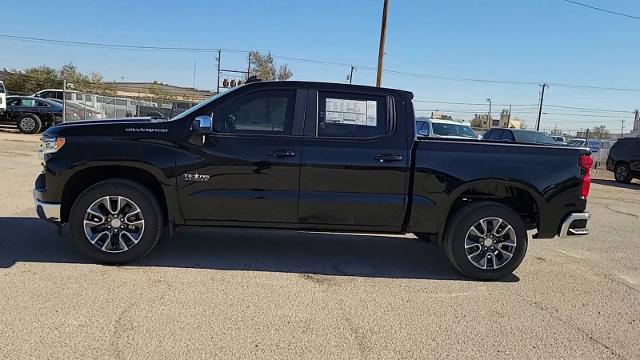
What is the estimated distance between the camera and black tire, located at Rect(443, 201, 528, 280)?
5.32 meters

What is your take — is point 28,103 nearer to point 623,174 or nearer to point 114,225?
point 114,225

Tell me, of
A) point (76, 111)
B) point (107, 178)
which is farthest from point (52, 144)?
point (76, 111)

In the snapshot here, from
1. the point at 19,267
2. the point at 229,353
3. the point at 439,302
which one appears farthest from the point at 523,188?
the point at 19,267

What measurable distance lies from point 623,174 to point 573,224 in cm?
1605

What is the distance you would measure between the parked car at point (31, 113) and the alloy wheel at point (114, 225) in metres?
21.1

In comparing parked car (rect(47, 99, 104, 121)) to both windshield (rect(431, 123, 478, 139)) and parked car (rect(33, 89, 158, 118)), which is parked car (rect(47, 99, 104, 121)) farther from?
windshield (rect(431, 123, 478, 139))

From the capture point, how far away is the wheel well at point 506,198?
17.9 ft

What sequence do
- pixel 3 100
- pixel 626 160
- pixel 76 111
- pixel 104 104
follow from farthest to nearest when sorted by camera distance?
pixel 104 104
pixel 76 111
pixel 3 100
pixel 626 160

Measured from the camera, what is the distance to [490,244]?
17.6 ft

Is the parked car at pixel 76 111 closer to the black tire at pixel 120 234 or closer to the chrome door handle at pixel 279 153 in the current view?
the black tire at pixel 120 234

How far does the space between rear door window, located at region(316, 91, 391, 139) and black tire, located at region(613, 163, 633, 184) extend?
17.1m

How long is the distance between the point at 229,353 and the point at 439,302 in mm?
2052

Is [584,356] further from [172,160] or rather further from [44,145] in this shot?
[44,145]

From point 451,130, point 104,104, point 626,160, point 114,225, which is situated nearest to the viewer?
point 114,225
